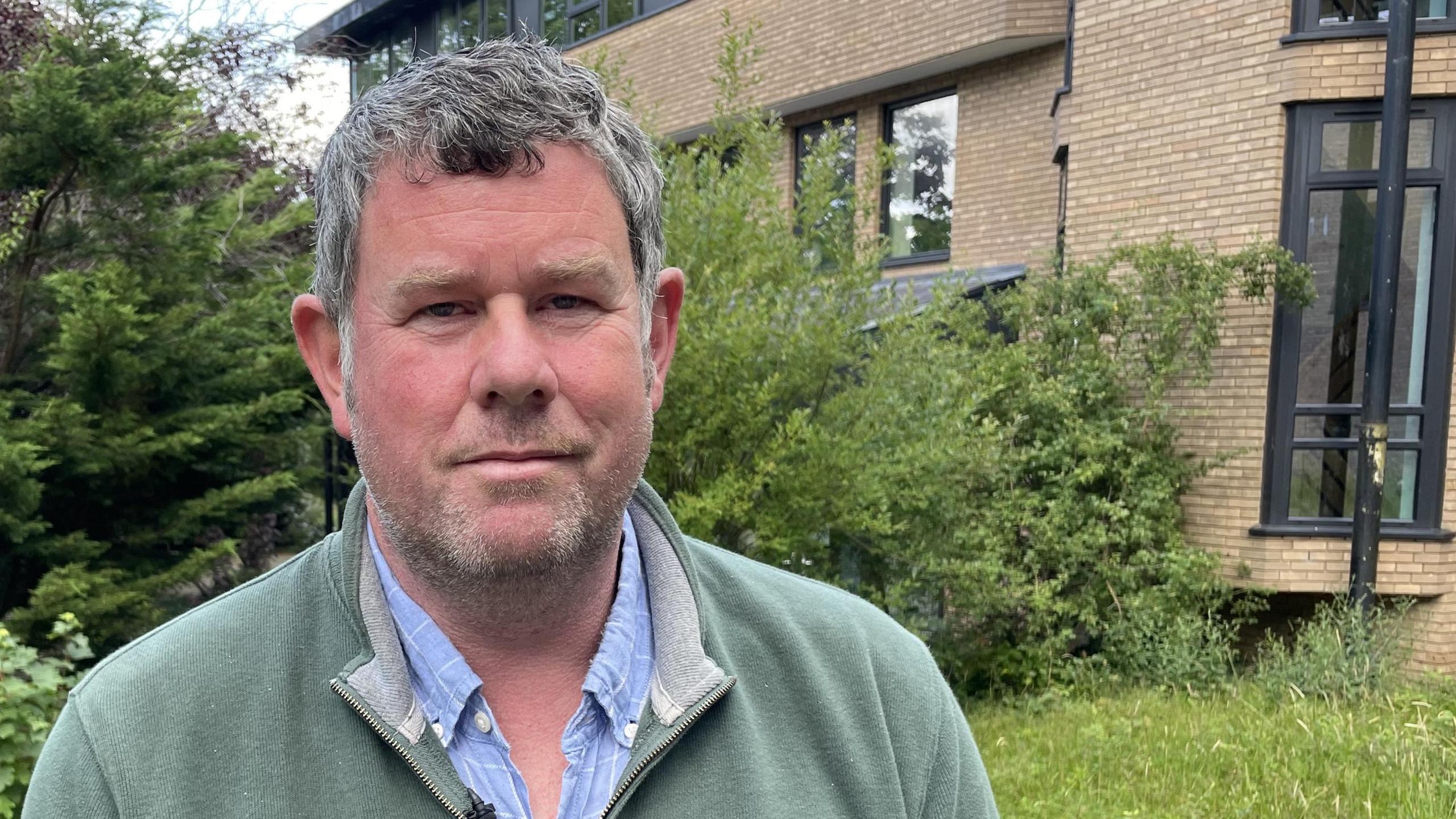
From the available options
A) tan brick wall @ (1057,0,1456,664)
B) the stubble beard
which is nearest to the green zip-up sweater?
the stubble beard

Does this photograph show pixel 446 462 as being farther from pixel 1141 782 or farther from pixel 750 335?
pixel 1141 782

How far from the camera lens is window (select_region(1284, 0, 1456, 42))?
822 cm

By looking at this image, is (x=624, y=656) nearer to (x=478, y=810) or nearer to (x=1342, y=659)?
(x=478, y=810)

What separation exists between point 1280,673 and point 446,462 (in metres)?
7.10

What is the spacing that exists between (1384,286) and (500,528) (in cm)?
→ 814

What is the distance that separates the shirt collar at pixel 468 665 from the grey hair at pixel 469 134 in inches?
14.4

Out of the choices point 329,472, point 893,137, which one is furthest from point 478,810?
point 893,137

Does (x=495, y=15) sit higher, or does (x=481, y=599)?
(x=495, y=15)

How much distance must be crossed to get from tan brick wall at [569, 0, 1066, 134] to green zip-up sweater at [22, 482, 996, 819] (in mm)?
9116

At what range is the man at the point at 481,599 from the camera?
144 centimetres

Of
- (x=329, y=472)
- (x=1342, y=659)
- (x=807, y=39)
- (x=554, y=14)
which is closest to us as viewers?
(x=1342, y=659)

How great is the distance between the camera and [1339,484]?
863 centimetres

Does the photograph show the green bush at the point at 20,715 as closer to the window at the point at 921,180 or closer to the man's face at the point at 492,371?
the man's face at the point at 492,371

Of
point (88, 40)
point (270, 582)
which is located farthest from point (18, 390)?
point (270, 582)
